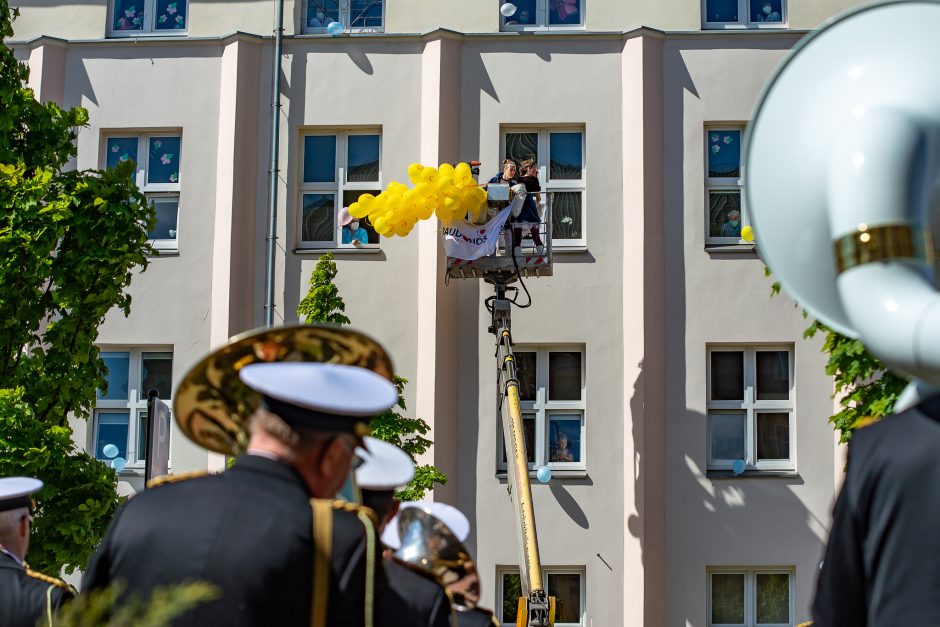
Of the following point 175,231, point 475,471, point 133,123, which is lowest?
point 475,471

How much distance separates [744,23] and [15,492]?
1728 cm

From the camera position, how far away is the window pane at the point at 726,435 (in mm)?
20344

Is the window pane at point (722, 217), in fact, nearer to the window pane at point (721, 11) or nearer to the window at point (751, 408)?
the window at point (751, 408)

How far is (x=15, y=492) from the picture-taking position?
5586mm

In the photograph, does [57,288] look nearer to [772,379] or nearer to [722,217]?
[722,217]

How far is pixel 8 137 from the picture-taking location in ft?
45.7

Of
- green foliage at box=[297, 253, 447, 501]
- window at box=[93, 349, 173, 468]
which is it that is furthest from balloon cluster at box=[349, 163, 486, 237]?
window at box=[93, 349, 173, 468]

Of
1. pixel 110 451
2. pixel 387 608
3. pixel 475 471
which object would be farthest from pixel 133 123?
pixel 387 608

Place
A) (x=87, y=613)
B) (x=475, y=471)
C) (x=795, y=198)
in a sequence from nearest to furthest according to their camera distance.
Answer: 1. (x=87, y=613)
2. (x=795, y=198)
3. (x=475, y=471)

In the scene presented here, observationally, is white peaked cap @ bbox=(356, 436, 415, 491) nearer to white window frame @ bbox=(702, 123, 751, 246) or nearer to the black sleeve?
the black sleeve

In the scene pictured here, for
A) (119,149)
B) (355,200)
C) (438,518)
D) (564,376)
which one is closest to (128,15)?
(119,149)

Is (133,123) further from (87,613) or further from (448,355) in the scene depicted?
(87,613)

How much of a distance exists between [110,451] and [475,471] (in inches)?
193

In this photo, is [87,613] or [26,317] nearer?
[87,613]
